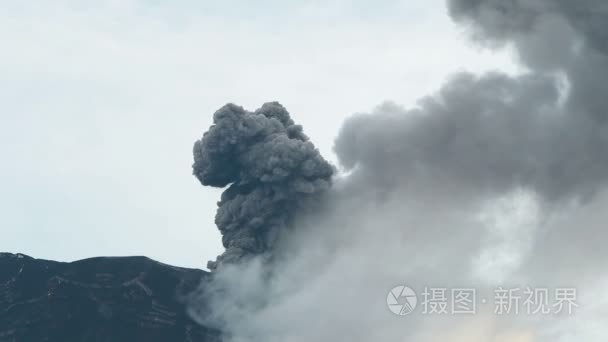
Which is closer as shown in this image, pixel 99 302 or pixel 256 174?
pixel 256 174

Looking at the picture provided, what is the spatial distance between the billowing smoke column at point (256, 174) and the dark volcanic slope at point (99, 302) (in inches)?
508

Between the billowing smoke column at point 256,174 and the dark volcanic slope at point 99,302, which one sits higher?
the billowing smoke column at point 256,174

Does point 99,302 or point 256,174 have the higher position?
point 256,174

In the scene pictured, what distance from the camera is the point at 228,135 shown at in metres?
65.2

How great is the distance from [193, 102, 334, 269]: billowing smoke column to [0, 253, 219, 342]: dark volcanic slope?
12.9 meters

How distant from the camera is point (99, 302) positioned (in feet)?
254

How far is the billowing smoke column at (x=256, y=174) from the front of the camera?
63.5 meters

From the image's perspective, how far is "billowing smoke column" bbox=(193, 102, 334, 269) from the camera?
208 ft

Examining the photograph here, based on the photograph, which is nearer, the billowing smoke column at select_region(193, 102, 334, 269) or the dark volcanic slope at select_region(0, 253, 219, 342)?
the billowing smoke column at select_region(193, 102, 334, 269)

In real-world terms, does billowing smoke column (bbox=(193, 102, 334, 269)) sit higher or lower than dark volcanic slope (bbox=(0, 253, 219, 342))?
higher

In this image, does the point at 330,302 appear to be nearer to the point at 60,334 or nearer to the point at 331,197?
the point at 331,197

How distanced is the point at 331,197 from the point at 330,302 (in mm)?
11089

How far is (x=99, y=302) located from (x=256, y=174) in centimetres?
2626

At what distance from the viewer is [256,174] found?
6506cm
